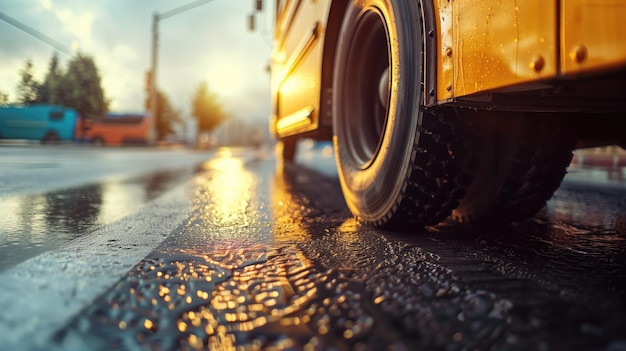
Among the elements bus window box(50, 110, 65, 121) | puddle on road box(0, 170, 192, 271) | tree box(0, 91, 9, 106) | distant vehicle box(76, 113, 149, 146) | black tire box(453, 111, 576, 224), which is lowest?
puddle on road box(0, 170, 192, 271)

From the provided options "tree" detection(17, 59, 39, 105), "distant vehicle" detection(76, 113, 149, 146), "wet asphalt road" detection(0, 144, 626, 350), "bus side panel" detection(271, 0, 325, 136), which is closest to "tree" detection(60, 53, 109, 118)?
"tree" detection(17, 59, 39, 105)

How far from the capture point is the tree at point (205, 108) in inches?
1730

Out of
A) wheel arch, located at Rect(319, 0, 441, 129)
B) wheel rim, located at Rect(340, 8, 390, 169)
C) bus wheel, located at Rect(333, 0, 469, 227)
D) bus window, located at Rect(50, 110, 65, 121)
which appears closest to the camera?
wheel arch, located at Rect(319, 0, 441, 129)

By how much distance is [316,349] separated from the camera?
76 centimetres

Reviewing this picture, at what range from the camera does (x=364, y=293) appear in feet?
3.39

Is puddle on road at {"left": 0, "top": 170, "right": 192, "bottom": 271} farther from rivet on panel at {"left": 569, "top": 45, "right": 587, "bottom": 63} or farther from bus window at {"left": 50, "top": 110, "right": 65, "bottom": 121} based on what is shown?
rivet on panel at {"left": 569, "top": 45, "right": 587, "bottom": 63}

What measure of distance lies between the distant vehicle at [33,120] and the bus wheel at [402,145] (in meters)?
2.39

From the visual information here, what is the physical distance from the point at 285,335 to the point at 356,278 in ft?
1.24

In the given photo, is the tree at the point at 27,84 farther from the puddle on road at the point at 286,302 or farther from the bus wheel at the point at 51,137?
the puddle on road at the point at 286,302

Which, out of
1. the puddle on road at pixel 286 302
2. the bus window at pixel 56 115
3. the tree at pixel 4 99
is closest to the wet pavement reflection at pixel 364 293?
the puddle on road at pixel 286 302

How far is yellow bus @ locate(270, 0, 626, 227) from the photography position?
0.93 metres

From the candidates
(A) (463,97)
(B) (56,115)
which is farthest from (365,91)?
(B) (56,115)

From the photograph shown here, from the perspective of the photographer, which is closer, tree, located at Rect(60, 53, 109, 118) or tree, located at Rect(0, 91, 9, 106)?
tree, located at Rect(0, 91, 9, 106)

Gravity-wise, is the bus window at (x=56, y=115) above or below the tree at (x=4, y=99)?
above
